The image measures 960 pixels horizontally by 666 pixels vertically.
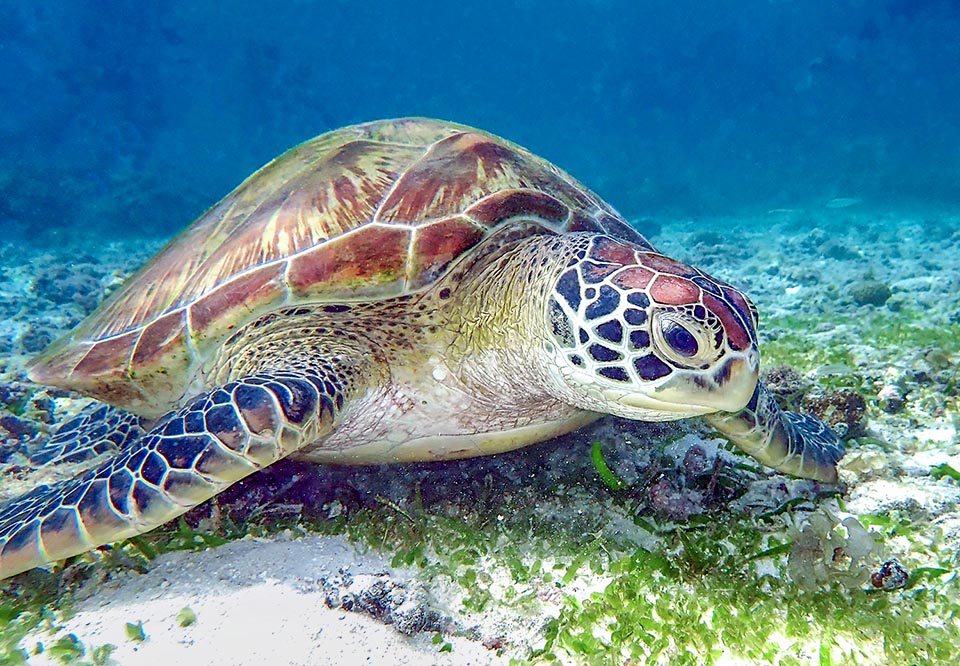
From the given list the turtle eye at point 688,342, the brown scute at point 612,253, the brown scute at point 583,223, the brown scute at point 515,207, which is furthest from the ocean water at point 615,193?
the brown scute at point 515,207

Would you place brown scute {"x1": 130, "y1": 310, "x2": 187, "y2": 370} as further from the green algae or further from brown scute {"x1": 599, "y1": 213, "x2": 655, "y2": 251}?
brown scute {"x1": 599, "y1": 213, "x2": 655, "y2": 251}

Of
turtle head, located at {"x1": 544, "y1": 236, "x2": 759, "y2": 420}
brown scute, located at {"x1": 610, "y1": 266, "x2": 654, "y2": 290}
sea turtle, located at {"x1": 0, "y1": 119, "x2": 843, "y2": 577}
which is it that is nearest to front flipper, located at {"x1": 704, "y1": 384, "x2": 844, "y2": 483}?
sea turtle, located at {"x1": 0, "y1": 119, "x2": 843, "y2": 577}

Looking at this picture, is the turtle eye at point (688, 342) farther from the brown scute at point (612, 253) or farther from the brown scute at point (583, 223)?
the brown scute at point (583, 223)

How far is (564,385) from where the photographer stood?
2248 millimetres

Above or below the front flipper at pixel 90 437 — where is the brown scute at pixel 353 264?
above

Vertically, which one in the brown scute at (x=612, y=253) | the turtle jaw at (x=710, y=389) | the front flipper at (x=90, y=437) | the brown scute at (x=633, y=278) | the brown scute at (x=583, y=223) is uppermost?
the brown scute at (x=583, y=223)

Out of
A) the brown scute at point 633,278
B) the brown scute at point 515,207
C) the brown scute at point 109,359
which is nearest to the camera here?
the brown scute at point 633,278

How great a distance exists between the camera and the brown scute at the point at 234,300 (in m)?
2.72

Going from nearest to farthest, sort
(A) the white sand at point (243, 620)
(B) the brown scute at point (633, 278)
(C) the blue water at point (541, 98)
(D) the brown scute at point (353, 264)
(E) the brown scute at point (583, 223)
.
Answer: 1. (A) the white sand at point (243, 620)
2. (B) the brown scute at point (633, 278)
3. (D) the brown scute at point (353, 264)
4. (E) the brown scute at point (583, 223)
5. (C) the blue water at point (541, 98)

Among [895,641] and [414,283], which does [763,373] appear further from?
[414,283]

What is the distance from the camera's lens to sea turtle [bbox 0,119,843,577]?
1977 mm

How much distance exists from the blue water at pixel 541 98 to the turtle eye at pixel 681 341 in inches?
916

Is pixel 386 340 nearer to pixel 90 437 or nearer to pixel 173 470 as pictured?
pixel 173 470

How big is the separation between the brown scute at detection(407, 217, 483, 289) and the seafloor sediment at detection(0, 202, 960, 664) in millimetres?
997
